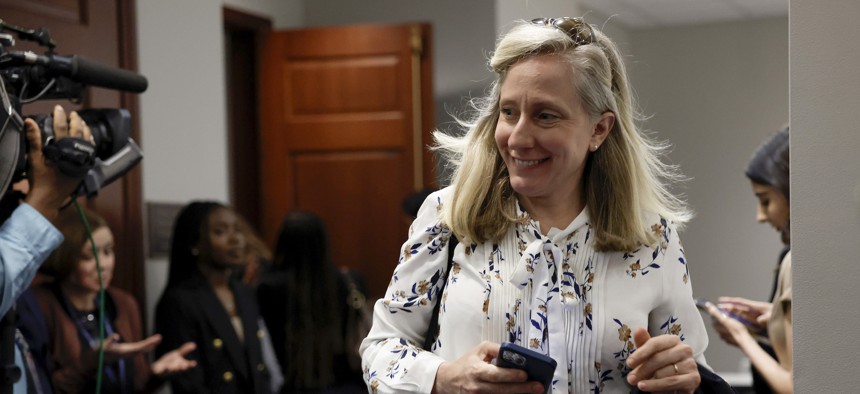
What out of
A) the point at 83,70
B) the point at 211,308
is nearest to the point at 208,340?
the point at 211,308

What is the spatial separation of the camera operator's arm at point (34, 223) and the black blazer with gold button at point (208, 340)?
182 cm

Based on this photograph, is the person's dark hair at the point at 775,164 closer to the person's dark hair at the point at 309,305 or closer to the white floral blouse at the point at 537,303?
the white floral blouse at the point at 537,303

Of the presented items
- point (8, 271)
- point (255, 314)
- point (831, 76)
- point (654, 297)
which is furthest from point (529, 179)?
point (255, 314)

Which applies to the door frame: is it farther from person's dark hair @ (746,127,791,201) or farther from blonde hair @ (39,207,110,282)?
person's dark hair @ (746,127,791,201)

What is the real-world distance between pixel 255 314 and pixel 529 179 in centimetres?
251

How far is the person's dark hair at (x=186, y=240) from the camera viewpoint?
3.84 m

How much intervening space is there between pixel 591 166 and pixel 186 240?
98.5 inches

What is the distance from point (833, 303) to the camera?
163 centimetres

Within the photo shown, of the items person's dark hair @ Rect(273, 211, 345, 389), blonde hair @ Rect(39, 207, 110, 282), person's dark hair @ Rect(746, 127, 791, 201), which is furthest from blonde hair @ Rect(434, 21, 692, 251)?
person's dark hair @ Rect(273, 211, 345, 389)

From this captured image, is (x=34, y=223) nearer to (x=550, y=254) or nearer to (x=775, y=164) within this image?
(x=550, y=254)

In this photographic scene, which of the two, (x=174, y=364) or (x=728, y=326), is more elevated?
(x=728, y=326)

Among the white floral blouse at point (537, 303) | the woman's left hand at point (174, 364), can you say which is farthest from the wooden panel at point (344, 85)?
the white floral blouse at point (537, 303)

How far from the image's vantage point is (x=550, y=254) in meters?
1.57

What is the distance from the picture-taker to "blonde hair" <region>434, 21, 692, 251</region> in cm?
157
